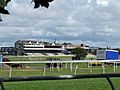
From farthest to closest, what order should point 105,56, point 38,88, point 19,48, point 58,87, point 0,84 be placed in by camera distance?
point 19,48 < point 105,56 < point 58,87 < point 38,88 < point 0,84

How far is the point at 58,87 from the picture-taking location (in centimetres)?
1923

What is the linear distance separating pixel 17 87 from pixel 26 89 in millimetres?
879

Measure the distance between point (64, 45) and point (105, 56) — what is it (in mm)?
99840

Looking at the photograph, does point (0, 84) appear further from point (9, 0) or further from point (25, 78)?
point (9, 0)

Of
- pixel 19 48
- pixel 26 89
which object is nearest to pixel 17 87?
pixel 26 89

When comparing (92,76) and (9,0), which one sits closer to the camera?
(9,0)

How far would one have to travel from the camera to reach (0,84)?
5.54 metres

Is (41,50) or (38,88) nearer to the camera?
(38,88)

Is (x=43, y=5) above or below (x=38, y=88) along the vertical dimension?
above

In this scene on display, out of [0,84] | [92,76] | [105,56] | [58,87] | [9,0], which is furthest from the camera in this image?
[105,56]

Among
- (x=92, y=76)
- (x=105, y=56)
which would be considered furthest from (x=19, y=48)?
(x=92, y=76)

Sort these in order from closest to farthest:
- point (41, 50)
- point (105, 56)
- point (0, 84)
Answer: point (0, 84)
point (105, 56)
point (41, 50)

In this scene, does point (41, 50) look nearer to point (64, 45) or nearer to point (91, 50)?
point (64, 45)

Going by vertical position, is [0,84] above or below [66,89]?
above
